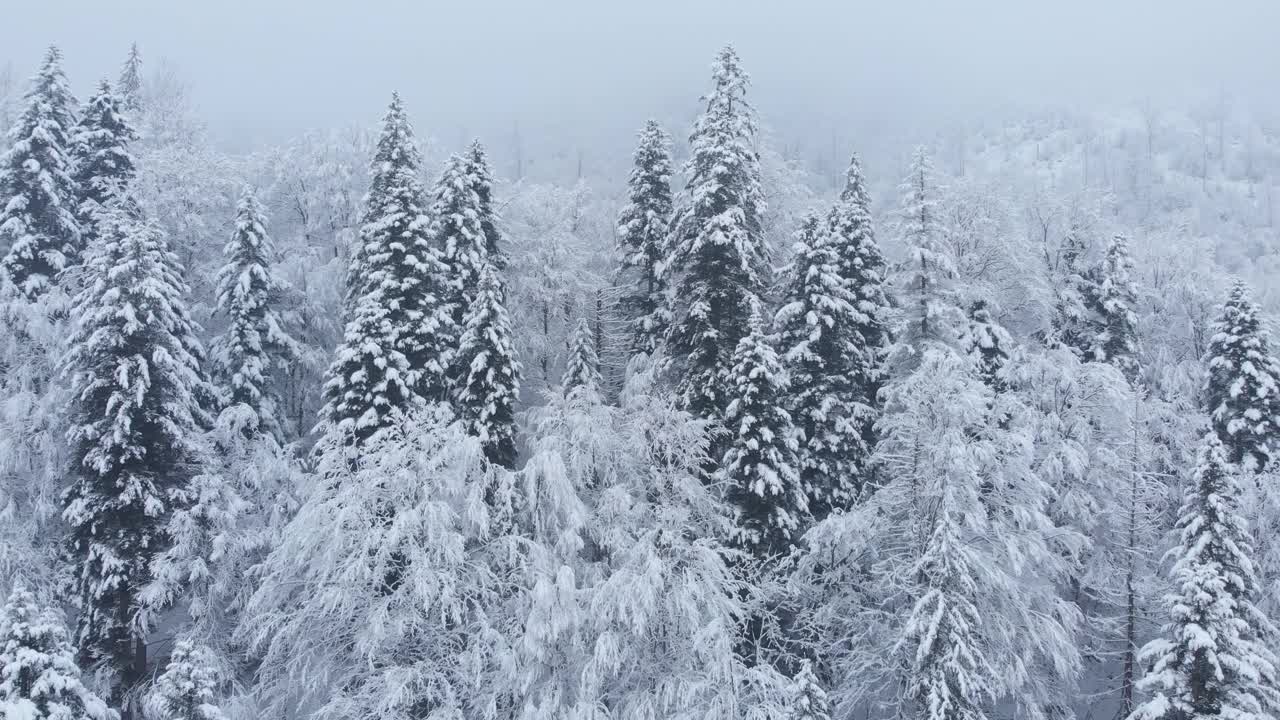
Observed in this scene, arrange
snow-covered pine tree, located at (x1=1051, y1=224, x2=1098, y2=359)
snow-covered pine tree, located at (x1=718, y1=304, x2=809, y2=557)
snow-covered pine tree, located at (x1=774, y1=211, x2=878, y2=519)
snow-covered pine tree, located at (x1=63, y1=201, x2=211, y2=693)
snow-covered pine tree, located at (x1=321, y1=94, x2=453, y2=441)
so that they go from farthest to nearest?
snow-covered pine tree, located at (x1=1051, y1=224, x2=1098, y2=359) → snow-covered pine tree, located at (x1=774, y1=211, x2=878, y2=519) → snow-covered pine tree, located at (x1=321, y1=94, x2=453, y2=441) → snow-covered pine tree, located at (x1=718, y1=304, x2=809, y2=557) → snow-covered pine tree, located at (x1=63, y1=201, x2=211, y2=693)

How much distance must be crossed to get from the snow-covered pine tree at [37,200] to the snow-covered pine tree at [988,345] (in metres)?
33.0

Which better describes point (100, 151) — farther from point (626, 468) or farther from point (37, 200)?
point (626, 468)

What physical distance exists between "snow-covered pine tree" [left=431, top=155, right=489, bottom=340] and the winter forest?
0.16 meters

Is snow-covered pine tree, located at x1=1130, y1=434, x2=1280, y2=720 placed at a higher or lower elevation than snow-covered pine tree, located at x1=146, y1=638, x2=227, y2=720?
higher

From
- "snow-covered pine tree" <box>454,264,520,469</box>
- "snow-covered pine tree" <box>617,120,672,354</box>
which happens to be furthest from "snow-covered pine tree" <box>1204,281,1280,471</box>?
"snow-covered pine tree" <box>454,264,520,469</box>

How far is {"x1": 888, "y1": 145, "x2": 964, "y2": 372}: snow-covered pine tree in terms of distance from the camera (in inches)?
1069

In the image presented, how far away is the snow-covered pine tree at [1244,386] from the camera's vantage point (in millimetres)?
28766

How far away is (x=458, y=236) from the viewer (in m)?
30.9

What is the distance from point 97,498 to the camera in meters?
23.0

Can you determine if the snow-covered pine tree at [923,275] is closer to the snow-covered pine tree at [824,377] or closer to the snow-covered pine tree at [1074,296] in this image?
the snow-covered pine tree at [824,377]

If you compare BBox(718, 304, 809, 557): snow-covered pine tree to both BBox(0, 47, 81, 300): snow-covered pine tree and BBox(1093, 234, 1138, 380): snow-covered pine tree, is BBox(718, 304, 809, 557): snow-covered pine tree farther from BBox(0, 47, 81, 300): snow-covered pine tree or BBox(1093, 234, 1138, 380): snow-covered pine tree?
BBox(0, 47, 81, 300): snow-covered pine tree

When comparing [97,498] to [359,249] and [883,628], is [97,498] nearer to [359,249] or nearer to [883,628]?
[359,249]

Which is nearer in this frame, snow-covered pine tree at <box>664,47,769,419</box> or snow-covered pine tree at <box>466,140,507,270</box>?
snow-covered pine tree at <box>664,47,769,419</box>

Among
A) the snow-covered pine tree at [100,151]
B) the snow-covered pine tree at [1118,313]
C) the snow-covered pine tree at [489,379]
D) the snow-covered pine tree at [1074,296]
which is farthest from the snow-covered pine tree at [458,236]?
the snow-covered pine tree at [1118,313]
